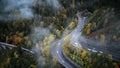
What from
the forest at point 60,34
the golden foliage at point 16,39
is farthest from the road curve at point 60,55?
the golden foliage at point 16,39

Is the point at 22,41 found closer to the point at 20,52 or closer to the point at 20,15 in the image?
the point at 20,52

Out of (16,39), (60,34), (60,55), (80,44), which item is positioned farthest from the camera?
(60,34)

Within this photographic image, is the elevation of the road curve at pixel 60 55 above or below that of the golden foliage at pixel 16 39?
below

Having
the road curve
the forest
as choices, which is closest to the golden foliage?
the forest

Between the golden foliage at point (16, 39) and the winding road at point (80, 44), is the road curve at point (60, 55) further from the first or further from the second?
the golden foliage at point (16, 39)

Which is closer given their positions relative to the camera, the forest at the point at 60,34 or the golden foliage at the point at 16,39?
the forest at the point at 60,34

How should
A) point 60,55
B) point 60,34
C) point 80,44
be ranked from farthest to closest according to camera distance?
point 60,34 < point 80,44 < point 60,55

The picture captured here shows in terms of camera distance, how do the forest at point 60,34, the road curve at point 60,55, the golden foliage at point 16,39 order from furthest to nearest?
the golden foliage at point 16,39 → the forest at point 60,34 → the road curve at point 60,55

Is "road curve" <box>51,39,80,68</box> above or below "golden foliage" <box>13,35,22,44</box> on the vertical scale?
below

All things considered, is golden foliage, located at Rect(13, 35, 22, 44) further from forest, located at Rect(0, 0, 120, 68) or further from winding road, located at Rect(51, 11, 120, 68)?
winding road, located at Rect(51, 11, 120, 68)

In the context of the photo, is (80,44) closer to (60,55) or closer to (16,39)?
(60,55)

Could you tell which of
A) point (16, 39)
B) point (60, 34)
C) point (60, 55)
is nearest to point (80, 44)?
point (60, 55)
